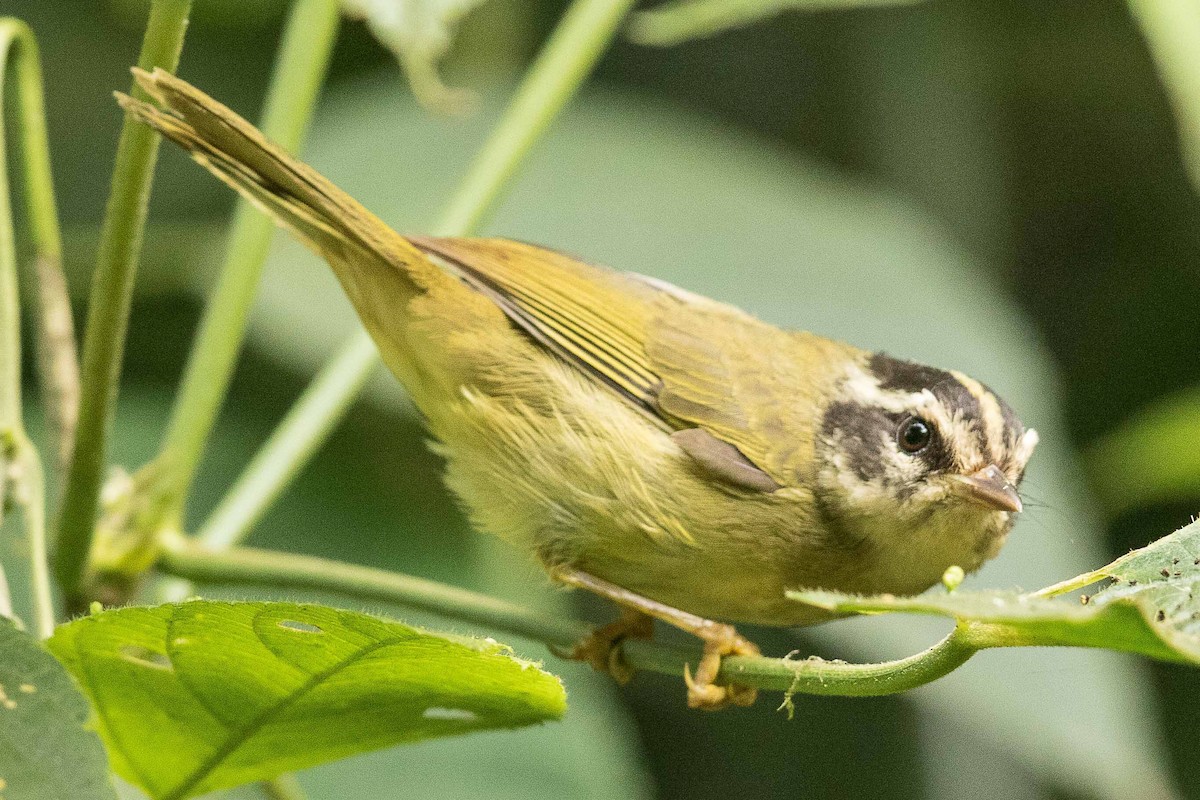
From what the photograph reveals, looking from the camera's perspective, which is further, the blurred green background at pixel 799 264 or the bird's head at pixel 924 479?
the blurred green background at pixel 799 264

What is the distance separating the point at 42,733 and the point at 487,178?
1.78 m

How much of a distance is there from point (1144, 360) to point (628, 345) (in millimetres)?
2768

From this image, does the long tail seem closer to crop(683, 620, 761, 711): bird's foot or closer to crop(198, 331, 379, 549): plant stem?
crop(198, 331, 379, 549): plant stem

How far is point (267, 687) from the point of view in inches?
68.1

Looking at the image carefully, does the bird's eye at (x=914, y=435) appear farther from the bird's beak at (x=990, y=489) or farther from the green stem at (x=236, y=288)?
the green stem at (x=236, y=288)

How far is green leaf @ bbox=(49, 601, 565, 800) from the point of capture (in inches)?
61.2

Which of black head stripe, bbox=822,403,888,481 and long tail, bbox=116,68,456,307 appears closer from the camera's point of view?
long tail, bbox=116,68,456,307

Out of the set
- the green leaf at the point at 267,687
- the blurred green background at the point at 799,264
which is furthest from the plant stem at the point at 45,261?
the blurred green background at the point at 799,264

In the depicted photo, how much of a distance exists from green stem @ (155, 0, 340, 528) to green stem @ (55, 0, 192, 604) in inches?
10.6

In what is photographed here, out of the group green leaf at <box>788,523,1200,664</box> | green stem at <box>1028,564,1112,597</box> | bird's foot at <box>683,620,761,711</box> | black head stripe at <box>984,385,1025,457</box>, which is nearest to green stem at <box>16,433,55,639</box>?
bird's foot at <box>683,620,761,711</box>

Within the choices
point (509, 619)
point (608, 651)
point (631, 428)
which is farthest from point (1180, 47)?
point (509, 619)

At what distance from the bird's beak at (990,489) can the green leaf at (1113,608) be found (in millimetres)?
1047

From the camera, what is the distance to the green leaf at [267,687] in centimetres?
155

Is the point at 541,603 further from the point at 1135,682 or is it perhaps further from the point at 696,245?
the point at 1135,682
